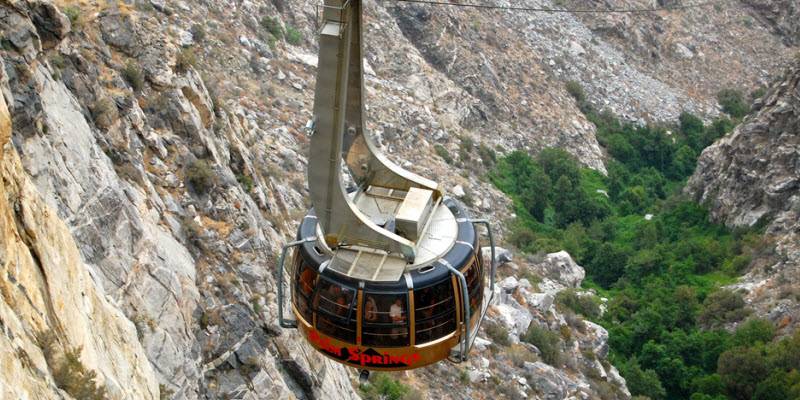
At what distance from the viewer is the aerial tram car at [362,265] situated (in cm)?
1202

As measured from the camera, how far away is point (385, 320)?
1238cm

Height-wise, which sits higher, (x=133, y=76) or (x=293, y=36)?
(x=133, y=76)

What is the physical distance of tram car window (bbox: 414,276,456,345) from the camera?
12.3 metres

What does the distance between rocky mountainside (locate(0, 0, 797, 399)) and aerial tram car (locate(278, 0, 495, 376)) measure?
3105mm

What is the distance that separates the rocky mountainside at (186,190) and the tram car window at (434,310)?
13.9 feet

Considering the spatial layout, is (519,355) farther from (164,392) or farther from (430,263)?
(430,263)

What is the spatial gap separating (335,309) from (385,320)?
0.78 metres

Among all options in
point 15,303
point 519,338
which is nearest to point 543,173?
point 519,338

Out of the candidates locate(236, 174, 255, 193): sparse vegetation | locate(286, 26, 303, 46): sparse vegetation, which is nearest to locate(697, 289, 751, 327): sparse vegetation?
locate(286, 26, 303, 46): sparse vegetation

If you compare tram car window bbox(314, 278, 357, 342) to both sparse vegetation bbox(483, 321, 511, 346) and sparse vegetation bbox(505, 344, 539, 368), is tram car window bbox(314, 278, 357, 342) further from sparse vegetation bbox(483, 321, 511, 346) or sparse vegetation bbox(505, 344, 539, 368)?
sparse vegetation bbox(483, 321, 511, 346)

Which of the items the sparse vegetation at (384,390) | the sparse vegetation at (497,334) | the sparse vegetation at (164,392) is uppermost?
the sparse vegetation at (164,392)

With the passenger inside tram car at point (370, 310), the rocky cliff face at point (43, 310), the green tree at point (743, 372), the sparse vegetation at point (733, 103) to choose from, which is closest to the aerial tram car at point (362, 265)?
the passenger inside tram car at point (370, 310)

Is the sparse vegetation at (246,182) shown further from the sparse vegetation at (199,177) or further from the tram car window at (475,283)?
the tram car window at (475,283)

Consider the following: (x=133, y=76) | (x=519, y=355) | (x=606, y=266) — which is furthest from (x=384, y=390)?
(x=606, y=266)
